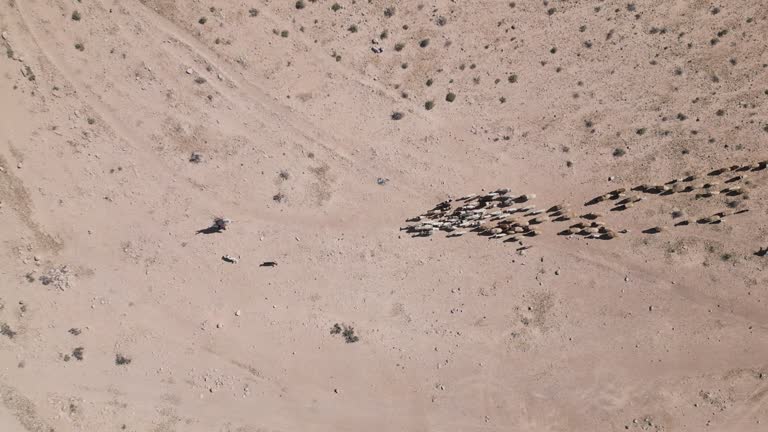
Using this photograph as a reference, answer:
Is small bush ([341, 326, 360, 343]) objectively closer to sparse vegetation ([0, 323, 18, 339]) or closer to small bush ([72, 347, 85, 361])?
small bush ([72, 347, 85, 361])

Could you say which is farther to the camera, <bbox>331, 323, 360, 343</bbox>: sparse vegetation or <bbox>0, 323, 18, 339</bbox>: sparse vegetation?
<bbox>331, 323, 360, 343</bbox>: sparse vegetation

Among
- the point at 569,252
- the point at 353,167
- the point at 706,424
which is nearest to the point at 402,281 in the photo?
the point at 353,167

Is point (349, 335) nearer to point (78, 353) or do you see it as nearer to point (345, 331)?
point (345, 331)

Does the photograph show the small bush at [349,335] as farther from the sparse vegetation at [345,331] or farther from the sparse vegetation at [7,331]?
the sparse vegetation at [7,331]

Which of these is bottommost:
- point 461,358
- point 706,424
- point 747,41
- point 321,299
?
point 706,424

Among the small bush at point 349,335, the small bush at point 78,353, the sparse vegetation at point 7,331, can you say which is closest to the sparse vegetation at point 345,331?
the small bush at point 349,335

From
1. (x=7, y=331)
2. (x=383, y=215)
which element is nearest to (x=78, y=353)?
(x=7, y=331)

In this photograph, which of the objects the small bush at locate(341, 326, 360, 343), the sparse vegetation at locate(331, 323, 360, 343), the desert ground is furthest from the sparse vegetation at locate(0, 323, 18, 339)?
the small bush at locate(341, 326, 360, 343)

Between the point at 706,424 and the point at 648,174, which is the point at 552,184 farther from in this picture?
the point at 706,424
